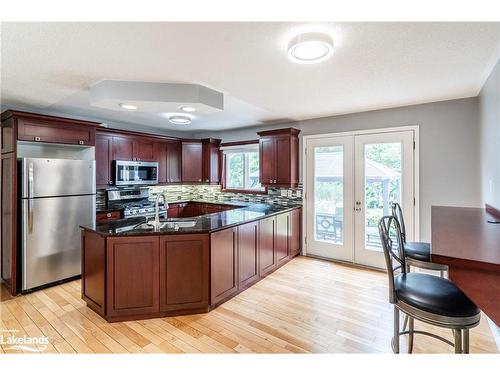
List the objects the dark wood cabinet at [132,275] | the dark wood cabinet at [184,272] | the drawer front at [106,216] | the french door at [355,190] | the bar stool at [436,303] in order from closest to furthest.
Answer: the bar stool at [436,303]
the dark wood cabinet at [132,275]
the dark wood cabinet at [184,272]
the french door at [355,190]
the drawer front at [106,216]

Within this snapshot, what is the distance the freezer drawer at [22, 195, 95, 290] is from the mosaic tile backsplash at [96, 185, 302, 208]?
31.4 inches

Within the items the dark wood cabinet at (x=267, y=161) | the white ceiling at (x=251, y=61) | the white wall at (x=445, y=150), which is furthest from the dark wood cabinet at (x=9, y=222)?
the white wall at (x=445, y=150)

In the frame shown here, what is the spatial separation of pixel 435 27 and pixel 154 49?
1.95 m

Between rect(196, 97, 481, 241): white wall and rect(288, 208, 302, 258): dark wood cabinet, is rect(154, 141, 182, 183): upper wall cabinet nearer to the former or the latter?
rect(288, 208, 302, 258): dark wood cabinet

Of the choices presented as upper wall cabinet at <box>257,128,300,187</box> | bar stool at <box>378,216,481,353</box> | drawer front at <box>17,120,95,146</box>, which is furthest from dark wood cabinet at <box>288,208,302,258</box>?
drawer front at <box>17,120,95,146</box>

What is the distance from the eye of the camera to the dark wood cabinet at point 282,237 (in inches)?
150

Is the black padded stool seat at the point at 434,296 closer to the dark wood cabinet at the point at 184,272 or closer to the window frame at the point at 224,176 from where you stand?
the dark wood cabinet at the point at 184,272

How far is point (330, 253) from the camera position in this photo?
13.8 ft

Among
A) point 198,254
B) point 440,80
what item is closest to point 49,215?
point 198,254

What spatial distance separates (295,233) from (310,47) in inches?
124

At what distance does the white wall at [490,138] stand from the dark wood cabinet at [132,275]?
3108 mm

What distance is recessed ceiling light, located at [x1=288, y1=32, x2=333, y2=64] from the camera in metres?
1.70

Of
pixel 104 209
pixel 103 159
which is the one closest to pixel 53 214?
pixel 104 209
